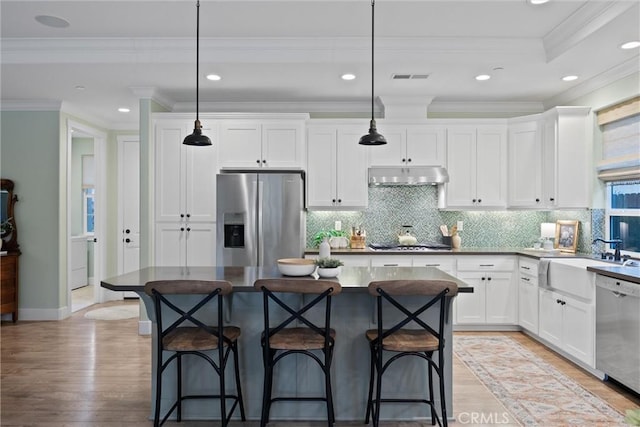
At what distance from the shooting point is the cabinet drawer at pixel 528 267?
183 inches

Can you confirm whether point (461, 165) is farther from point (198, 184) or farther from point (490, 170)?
point (198, 184)

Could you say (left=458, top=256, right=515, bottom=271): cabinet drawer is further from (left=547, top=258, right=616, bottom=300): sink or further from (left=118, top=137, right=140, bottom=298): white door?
(left=118, top=137, right=140, bottom=298): white door

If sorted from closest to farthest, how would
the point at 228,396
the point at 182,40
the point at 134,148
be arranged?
the point at 228,396
the point at 182,40
the point at 134,148

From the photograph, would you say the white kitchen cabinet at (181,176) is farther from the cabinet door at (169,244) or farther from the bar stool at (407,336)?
the bar stool at (407,336)

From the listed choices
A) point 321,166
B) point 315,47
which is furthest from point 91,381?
point 315,47

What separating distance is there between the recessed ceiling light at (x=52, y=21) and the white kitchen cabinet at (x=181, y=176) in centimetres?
154

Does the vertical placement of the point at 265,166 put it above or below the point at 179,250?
above

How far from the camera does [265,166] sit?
5.20 metres

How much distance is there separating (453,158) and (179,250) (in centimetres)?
339

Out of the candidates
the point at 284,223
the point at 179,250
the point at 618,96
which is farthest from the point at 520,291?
the point at 179,250

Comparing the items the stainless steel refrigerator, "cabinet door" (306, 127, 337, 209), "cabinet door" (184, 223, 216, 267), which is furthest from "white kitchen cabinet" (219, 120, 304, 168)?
"cabinet door" (184, 223, 216, 267)

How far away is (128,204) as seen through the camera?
7.09 metres

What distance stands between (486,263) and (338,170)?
79.0 inches

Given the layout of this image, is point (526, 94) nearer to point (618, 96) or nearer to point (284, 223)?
point (618, 96)
